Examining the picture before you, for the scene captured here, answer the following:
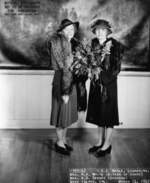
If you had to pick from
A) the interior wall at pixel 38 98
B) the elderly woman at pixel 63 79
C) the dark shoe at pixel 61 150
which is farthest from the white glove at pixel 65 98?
the interior wall at pixel 38 98

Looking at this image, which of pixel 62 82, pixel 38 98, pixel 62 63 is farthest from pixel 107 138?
pixel 38 98

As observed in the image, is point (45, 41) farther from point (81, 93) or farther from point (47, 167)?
point (47, 167)

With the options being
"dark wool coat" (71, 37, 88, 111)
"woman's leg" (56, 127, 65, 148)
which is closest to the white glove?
"dark wool coat" (71, 37, 88, 111)

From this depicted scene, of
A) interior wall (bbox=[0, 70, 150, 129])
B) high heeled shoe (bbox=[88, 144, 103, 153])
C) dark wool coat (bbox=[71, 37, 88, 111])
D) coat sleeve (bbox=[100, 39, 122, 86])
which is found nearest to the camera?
coat sleeve (bbox=[100, 39, 122, 86])

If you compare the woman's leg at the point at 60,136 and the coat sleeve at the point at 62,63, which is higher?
the coat sleeve at the point at 62,63

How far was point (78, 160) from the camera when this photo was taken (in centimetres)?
345

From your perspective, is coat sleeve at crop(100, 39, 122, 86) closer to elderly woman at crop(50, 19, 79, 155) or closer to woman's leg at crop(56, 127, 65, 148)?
elderly woman at crop(50, 19, 79, 155)

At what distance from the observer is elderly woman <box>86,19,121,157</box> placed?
3381 millimetres

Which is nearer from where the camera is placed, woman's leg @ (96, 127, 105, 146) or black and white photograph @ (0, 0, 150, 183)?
black and white photograph @ (0, 0, 150, 183)

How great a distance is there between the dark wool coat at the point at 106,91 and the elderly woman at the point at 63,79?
200 mm

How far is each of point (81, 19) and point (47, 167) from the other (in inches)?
70.7

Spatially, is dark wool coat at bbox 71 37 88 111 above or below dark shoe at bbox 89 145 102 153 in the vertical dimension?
above

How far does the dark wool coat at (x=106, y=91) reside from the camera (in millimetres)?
3383

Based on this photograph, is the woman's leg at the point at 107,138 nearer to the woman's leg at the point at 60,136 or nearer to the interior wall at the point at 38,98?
the woman's leg at the point at 60,136
